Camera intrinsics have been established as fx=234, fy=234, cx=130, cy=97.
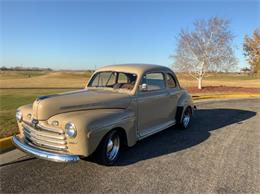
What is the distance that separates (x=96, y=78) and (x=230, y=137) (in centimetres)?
370

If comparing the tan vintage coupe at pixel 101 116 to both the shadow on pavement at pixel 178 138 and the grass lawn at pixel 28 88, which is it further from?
the grass lawn at pixel 28 88

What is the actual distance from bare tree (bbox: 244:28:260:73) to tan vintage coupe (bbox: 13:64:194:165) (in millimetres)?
Result: 23272

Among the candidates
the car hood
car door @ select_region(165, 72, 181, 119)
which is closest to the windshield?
the car hood

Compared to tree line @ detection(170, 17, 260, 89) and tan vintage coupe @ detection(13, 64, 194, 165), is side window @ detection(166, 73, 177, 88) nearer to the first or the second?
tan vintage coupe @ detection(13, 64, 194, 165)

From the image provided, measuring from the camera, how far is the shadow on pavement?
4.64m

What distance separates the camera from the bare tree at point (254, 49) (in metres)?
24.8

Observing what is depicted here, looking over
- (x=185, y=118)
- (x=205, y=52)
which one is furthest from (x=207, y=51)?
(x=185, y=118)

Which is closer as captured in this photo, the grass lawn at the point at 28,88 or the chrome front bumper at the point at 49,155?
the chrome front bumper at the point at 49,155

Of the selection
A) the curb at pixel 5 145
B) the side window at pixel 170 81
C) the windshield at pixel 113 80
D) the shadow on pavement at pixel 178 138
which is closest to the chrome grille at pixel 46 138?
the curb at pixel 5 145

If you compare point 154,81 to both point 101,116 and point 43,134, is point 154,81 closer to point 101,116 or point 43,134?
point 101,116

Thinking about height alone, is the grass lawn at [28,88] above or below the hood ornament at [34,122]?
below

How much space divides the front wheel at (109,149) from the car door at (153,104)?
2.36 ft

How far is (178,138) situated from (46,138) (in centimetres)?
329

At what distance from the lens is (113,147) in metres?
4.20
